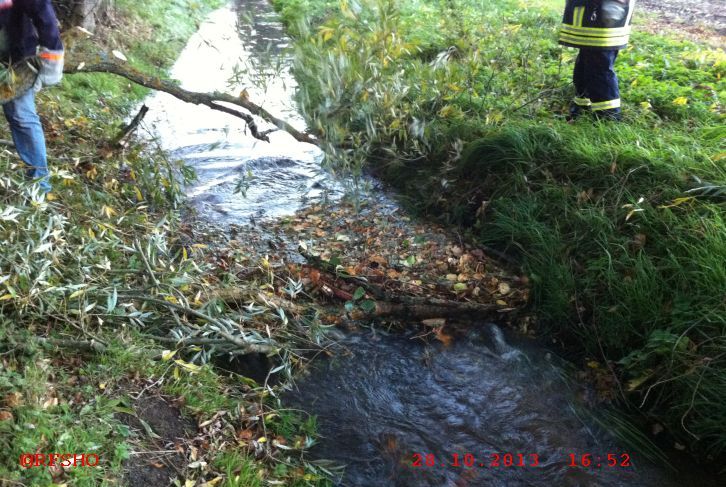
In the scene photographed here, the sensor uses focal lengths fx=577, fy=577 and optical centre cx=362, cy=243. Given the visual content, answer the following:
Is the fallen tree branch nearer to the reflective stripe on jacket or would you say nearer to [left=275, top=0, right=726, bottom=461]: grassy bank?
[left=275, top=0, right=726, bottom=461]: grassy bank

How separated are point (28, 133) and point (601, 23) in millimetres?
4790

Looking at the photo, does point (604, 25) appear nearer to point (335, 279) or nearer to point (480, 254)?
point (480, 254)

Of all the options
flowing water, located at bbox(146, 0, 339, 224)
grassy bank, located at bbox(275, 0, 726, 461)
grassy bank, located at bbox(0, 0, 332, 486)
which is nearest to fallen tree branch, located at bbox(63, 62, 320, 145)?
flowing water, located at bbox(146, 0, 339, 224)

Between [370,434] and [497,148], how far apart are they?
2.80 meters

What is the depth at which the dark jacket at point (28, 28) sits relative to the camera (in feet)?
12.8

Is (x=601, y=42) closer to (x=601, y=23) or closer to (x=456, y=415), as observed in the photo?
(x=601, y=23)

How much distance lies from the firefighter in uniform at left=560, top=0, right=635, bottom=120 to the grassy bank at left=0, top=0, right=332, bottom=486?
3.28 meters

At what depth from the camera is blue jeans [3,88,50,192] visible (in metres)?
4.08

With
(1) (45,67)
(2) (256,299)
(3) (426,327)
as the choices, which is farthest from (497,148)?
(1) (45,67)

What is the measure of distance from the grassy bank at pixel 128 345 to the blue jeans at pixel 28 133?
0.11 meters
